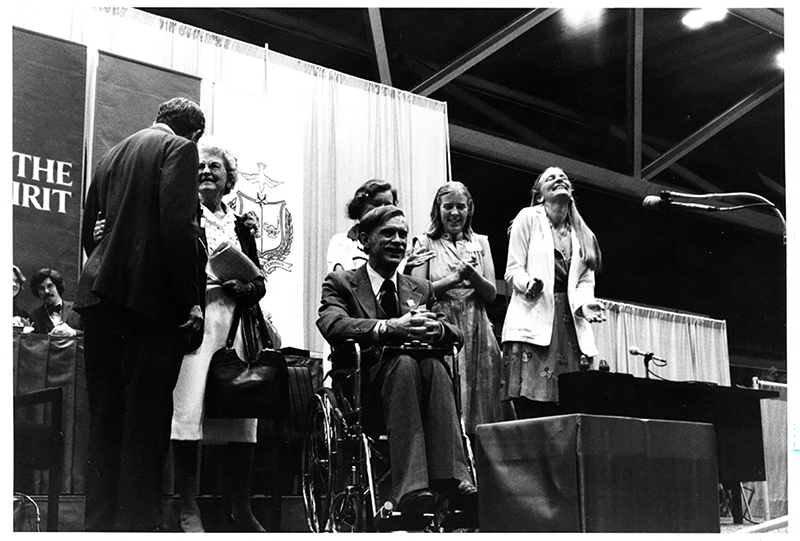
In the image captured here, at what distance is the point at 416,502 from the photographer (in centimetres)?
302

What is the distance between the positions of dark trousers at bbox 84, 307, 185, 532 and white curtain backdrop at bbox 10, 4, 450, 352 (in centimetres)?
188

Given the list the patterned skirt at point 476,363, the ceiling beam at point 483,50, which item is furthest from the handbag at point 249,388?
the ceiling beam at point 483,50

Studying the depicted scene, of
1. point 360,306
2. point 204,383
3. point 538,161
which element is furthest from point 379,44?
point 204,383

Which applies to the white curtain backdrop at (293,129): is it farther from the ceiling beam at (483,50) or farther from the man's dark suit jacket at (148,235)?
the man's dark suit jacket at (148,235)

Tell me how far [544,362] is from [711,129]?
275cm

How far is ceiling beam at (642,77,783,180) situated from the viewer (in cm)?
486

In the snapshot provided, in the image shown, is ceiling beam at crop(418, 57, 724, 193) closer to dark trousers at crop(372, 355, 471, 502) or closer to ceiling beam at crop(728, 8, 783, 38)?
ceiling beam at crop(728, 8, 783, 38)

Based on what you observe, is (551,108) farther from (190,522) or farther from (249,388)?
(190,522)

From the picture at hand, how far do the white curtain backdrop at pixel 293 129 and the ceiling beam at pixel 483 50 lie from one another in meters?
0.12

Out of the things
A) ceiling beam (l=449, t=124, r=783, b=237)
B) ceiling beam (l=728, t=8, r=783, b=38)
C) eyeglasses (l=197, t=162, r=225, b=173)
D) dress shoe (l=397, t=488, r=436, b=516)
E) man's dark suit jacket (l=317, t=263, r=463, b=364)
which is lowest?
dress shoe (l=397, t=488, r=436, b=516)

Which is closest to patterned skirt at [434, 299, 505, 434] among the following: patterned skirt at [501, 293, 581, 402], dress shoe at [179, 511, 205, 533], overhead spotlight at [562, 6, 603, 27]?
patterned skirt at [501, 293, 581, 402]

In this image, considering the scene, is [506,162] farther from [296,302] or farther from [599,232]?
[296,302]

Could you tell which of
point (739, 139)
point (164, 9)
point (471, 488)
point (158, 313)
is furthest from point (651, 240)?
point (158, 313)

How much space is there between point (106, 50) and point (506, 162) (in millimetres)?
3341
